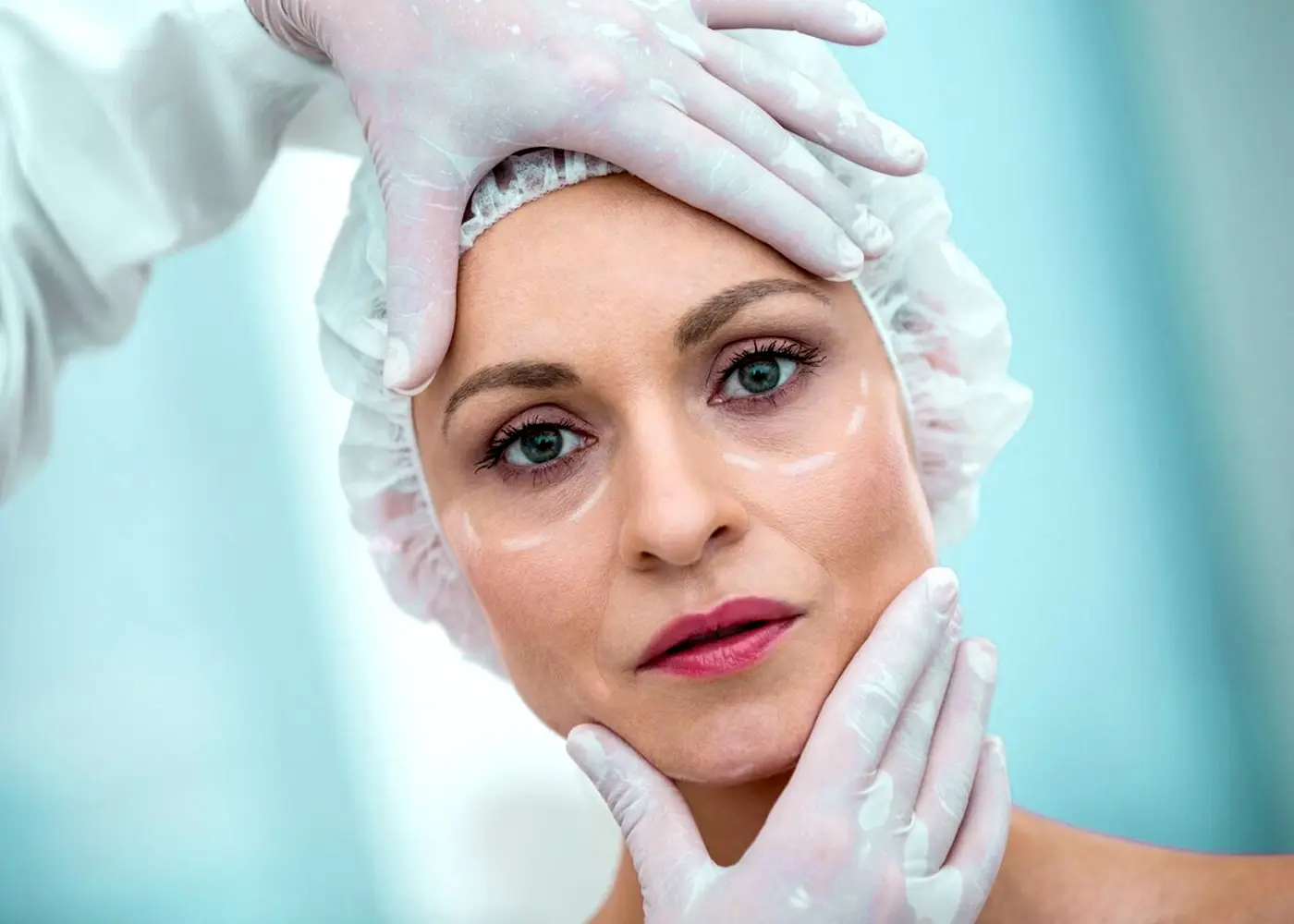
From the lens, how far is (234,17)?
53.9 inches

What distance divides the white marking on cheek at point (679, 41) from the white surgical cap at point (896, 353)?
6.4 inches

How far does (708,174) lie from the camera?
114 cm

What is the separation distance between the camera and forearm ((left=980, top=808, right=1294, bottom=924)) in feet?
4.38

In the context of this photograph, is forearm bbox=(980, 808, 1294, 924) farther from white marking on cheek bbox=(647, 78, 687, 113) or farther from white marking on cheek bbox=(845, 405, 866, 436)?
white marking on cheek bbox=(647, 78, 687, 113)

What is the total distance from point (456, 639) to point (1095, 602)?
36.1 inches

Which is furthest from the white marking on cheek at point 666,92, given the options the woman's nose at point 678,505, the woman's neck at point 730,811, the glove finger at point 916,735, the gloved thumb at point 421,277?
the woman's neck at point 730,811

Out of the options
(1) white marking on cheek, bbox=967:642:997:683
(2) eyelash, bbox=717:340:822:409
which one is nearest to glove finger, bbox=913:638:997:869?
A: (1) white marking on cheek, bbox=967:642:997:683

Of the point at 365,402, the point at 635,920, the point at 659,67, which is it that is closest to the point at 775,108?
the point at 659,67

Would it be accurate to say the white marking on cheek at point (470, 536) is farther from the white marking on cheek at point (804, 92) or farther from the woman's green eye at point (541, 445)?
the white marking on cheek at point (804, 92)

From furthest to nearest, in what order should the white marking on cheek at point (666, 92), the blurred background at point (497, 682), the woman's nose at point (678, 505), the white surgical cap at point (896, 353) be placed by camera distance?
the blurred background at point (497, 682) < the white surgical cap at point (896, 353) < the white marking on cheek at point (666, 92) < the woman's nose at point (678, 505)

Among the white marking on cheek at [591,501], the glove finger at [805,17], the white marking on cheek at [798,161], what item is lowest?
the white marking on cheek at [591,501]

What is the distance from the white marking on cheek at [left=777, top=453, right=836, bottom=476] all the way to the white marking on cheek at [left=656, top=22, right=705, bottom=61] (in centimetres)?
42

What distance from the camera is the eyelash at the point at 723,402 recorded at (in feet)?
3.87

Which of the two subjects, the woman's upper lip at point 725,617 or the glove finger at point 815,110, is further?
the glove finger at point 815,110
